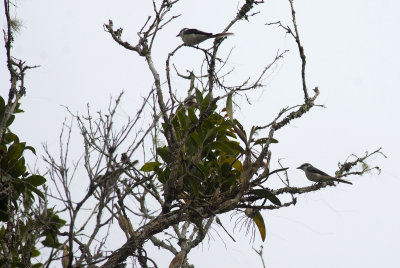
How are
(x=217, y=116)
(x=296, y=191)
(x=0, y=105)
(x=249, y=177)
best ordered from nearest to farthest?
(x=249, y=177)
(x=296, y=191)
(x=217, y=116)
(x=0, y=105)

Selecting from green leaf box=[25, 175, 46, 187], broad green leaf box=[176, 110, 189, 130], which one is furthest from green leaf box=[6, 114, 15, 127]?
broad green leaf box=[176, 110, 189, 130]

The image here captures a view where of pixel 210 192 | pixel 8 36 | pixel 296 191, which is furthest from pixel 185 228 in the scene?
pixel 8 36

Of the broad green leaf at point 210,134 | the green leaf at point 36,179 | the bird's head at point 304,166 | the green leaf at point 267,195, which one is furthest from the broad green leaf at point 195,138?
the bird's head at point 304,166

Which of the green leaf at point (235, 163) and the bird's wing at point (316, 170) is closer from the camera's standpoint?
the green leaf at point (235, 163)

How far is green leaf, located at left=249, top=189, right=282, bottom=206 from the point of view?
187 inches

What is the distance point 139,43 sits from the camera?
17.1ft

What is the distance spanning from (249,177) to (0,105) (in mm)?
3060

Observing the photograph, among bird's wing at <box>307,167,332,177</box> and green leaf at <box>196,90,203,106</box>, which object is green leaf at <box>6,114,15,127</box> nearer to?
green leaf at <box>196,90,203,106</box>

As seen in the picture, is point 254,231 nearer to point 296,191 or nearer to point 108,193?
point 296,191

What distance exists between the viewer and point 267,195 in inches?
189

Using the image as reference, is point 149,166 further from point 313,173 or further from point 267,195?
point 313,173

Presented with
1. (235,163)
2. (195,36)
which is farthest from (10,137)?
(195,36)

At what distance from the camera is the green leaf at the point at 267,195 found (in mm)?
4746

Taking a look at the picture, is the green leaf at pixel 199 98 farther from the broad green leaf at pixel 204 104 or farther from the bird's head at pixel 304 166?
the bird's head at pixel 304 166
